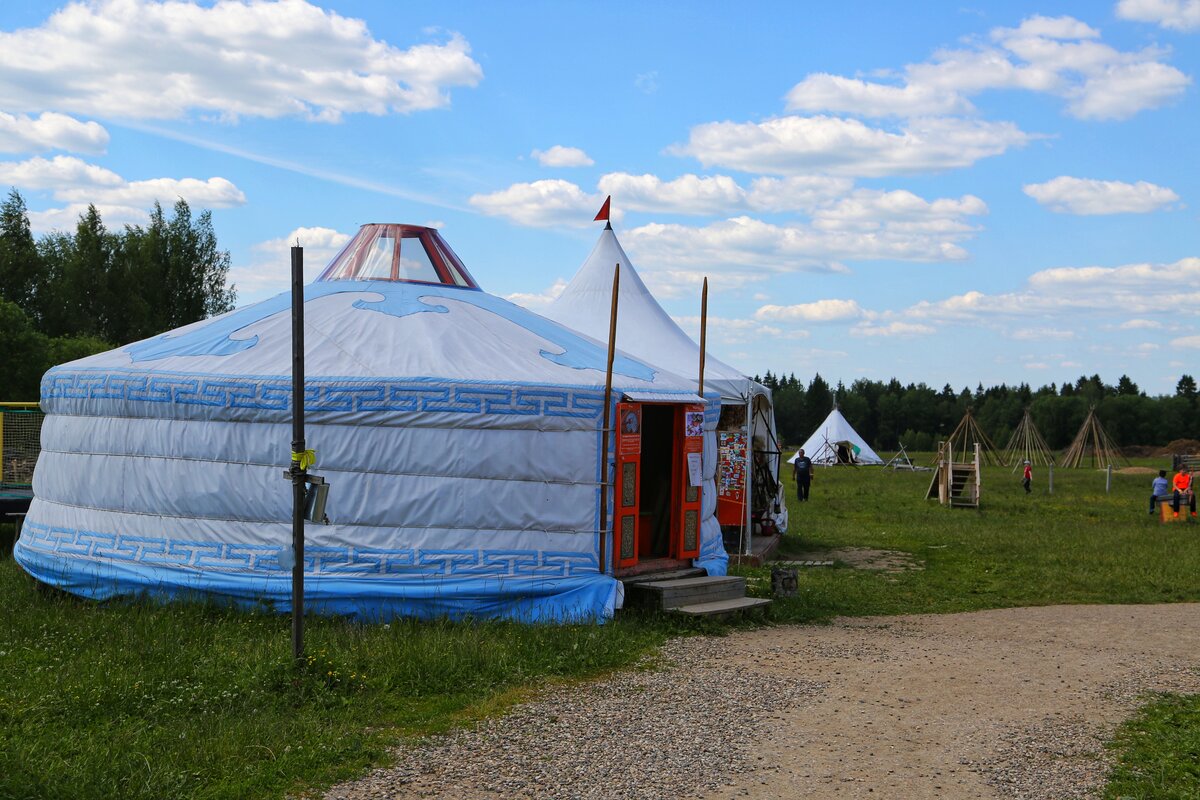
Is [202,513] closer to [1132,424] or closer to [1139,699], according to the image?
[1139,699]

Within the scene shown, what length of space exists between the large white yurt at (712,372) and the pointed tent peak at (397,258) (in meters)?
3.20

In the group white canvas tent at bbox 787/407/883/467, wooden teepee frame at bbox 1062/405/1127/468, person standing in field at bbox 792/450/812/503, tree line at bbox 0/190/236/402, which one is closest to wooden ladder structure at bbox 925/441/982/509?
person standing in field at bbox 792/450/812/503

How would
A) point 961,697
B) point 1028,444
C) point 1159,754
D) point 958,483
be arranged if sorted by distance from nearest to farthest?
point 1159,754
point 961,697
point 958,483
point 1028,444

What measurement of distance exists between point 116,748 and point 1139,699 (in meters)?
5.16

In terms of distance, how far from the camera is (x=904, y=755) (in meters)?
4.92

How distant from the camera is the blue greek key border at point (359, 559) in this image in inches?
297

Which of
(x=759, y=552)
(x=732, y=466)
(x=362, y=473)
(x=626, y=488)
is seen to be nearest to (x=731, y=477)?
(x=732, y=466)

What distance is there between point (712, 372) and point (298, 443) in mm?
7146

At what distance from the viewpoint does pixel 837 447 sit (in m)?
33.3

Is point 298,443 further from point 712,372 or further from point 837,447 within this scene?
point 837,447

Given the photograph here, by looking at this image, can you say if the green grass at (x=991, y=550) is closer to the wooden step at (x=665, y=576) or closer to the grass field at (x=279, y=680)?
the grass field at (x=279, y=680)

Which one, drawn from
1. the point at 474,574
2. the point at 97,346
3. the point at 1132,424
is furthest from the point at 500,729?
the point at 1132,424

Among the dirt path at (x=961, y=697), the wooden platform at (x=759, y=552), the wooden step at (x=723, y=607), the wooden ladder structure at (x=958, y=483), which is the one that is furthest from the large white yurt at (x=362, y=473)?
the wooden ladder structure at (x=958, y=483)

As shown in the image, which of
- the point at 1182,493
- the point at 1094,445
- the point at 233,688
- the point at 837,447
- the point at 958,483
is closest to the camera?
the point at 233,688
